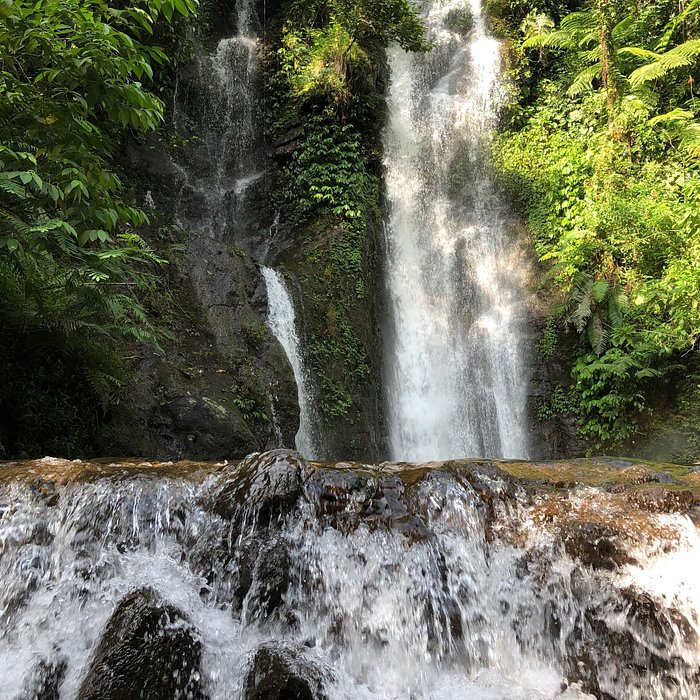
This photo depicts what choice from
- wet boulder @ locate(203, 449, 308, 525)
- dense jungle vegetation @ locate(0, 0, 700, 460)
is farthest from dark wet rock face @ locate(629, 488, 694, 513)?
dense jungle vegetation @ locate(0, 0, 700, 460)

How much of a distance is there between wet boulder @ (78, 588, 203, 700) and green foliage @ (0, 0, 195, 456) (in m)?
2.18

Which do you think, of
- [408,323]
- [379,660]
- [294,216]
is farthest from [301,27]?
[379,660]

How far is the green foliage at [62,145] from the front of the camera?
11.1 ft

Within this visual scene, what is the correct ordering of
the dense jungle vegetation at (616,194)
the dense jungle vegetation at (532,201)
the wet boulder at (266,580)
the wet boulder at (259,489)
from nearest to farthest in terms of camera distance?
1. the wet boulder at (266,580)
2. the wet boulder at (259,489)
3. the dense jungle vegetation at (532,201)
4. the dense jungle vegetation at (616,194)

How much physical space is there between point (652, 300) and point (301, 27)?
9660 millimetres

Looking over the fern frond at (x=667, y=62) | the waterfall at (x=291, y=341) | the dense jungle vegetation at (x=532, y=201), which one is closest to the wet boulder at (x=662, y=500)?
the dense jungle vegetation at (x=532, y=201)

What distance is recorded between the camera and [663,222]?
8.96 meters

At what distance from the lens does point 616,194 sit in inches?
387

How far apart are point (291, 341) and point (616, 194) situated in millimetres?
6562

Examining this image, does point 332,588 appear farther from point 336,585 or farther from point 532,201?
point 532,201

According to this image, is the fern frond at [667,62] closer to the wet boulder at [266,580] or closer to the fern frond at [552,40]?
the fern frond at [552,40]

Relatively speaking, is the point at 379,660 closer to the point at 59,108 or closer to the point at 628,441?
the point at 59,108

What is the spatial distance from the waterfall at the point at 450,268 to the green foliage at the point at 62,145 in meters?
6.46

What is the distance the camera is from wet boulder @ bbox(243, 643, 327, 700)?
2.68m
